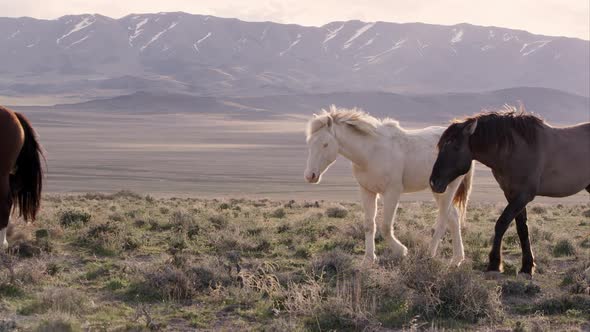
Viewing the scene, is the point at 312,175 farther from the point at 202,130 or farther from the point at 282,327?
the point at 202,130

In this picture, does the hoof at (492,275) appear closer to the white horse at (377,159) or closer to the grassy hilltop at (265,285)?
the grassy hilltop at (265,285)

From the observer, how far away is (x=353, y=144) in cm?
921

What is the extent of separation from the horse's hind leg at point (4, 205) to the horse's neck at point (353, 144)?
4.49 m

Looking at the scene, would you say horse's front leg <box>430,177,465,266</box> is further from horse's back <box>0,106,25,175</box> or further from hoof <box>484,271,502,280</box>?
horse's back <box>0,106,25,175</box>

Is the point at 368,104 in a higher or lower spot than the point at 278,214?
higher

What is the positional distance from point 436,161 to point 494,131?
82 centimetres

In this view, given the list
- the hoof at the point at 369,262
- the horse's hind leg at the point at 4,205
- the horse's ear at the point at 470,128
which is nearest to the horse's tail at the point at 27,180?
the horse's hind leg at the point at 4,205

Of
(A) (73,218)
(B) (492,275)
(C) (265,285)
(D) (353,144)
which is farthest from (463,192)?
(A) (73,218)

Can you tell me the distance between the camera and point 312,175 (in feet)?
28.7

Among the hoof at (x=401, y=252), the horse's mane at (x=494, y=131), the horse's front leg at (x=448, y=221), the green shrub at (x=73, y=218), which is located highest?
the horse's mane at (x=494, y=131)

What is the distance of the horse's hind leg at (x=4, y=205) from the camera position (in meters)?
9.20

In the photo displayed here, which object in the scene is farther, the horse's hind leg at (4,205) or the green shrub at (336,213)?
the green shrub at (336,213)

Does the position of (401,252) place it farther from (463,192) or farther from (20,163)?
(20,163)

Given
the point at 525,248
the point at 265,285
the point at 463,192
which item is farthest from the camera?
the point at 463,192
